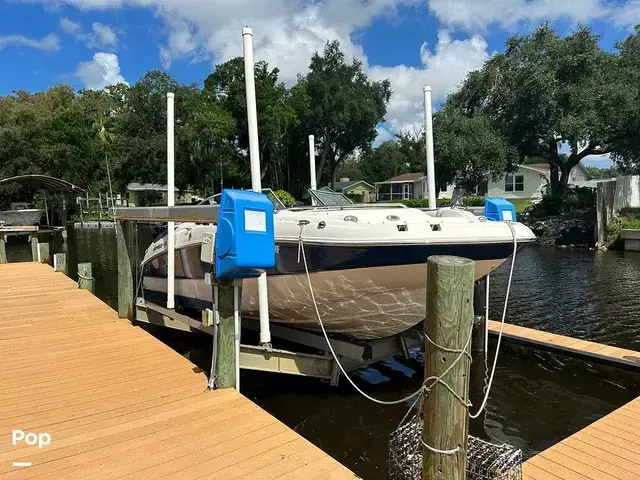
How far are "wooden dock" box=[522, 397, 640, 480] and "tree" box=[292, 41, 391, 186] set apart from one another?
118ft

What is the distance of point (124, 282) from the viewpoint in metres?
7.41

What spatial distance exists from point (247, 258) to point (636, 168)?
2682 cm

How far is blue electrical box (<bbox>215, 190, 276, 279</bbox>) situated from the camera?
394cm

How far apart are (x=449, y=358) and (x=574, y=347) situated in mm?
5101

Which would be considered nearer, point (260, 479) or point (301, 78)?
point (260, 479)

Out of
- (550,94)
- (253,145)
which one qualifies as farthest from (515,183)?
(253,145)

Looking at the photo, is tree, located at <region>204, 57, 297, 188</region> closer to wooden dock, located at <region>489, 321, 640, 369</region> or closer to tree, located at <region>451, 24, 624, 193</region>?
tree, located at <region>451, 24, 624, 193</region>

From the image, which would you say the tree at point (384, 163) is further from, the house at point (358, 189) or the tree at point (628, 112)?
the tree at point (628, 112)

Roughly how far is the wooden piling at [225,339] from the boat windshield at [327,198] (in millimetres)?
2398

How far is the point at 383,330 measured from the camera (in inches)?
215

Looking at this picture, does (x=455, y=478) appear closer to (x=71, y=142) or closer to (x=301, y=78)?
(x=301, y=78)

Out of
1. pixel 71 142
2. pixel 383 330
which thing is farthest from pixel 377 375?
pixel 71 142

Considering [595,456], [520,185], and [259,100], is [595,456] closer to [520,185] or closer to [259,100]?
[259,100]

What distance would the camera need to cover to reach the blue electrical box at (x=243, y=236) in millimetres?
3938
